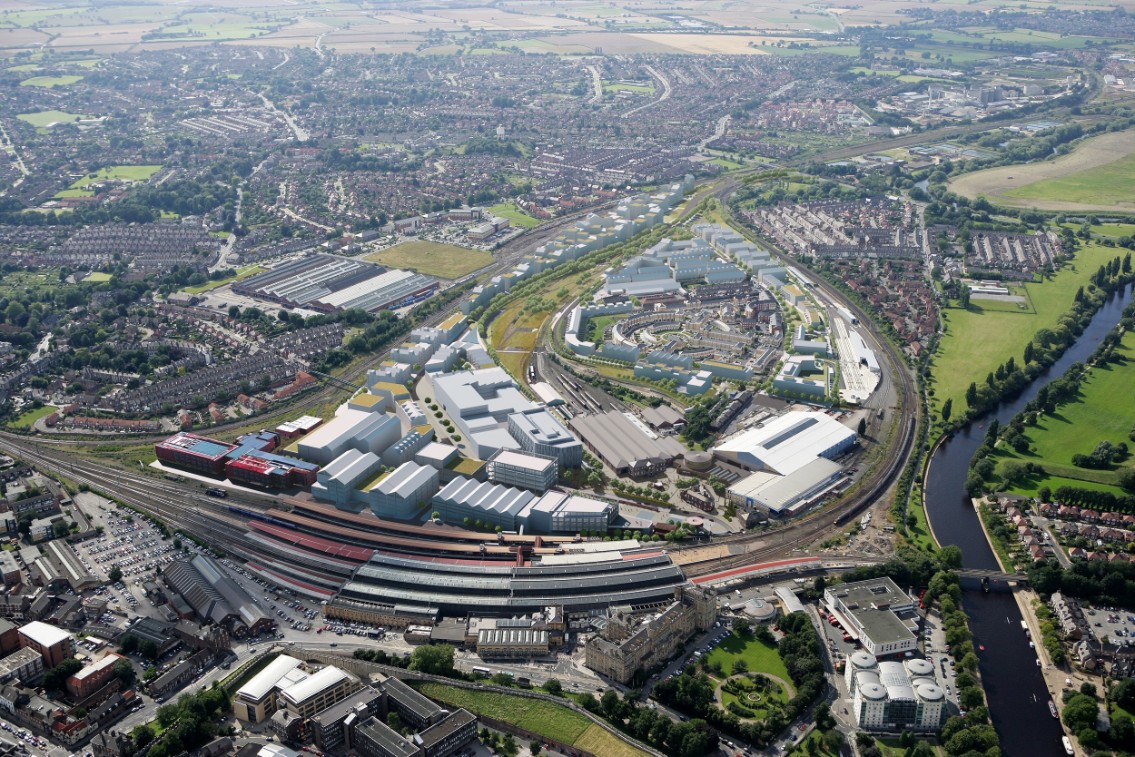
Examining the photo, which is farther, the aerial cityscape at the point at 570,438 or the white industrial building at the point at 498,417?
the white industrial building at the point at 498,417

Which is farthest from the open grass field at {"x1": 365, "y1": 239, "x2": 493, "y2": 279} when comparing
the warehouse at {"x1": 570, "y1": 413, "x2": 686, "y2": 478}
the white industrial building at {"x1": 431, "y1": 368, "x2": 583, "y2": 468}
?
the warehouse at {"x1": 570, "y1": 413, "x2": 686, "y2": 478}

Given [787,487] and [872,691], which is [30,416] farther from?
[872,691]

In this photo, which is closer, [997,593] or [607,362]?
[997,593]

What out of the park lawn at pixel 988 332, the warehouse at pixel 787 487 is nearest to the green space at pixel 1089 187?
the park lawn at pixel 988 332

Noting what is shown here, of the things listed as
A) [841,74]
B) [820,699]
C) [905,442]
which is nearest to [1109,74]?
[841,74]

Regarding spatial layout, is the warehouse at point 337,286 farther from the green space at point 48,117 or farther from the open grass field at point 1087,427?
the green space at point 48,117

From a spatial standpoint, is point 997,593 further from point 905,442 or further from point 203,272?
point 203,272

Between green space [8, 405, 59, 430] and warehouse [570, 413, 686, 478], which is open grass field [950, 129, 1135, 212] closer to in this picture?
warehouse [570, 413, 686, 478]
